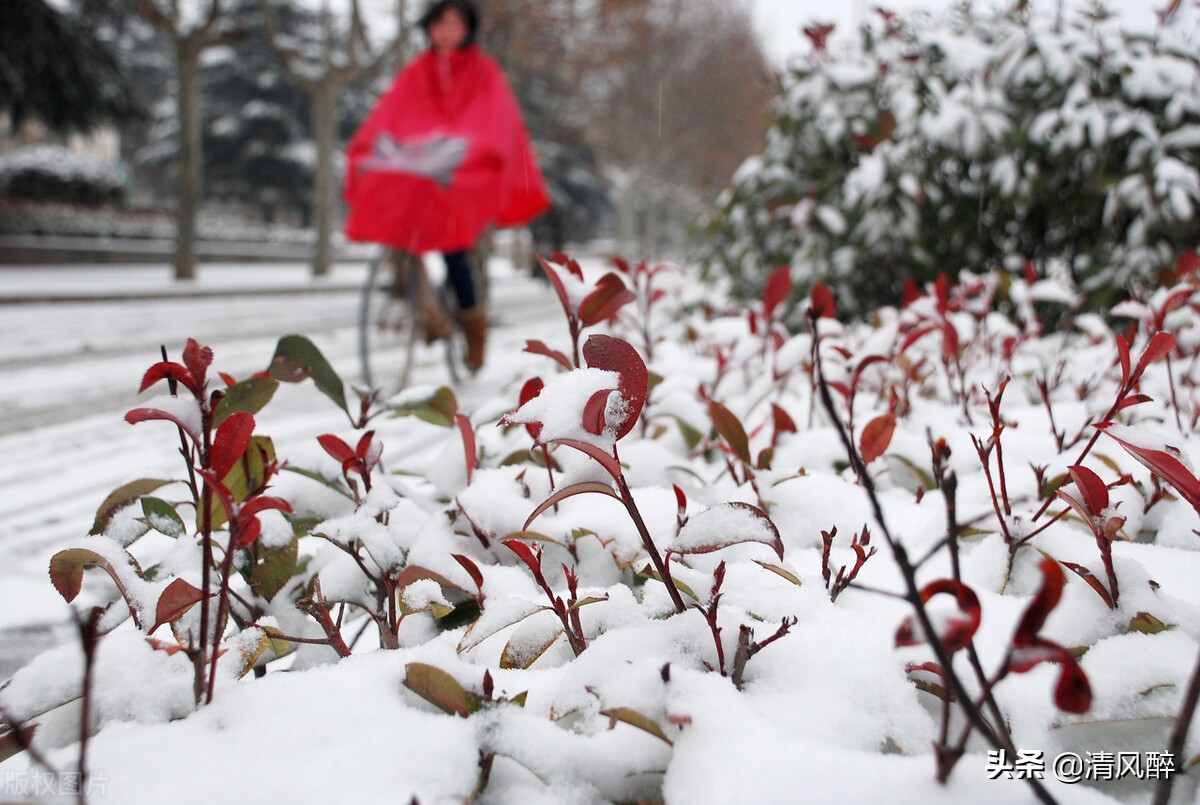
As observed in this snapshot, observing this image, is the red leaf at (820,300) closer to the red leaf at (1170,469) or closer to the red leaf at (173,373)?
the red leaf at (1170,469)

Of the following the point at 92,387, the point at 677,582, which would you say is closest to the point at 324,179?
the point at 92,387

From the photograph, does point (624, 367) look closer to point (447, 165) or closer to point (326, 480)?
point (326, 480)

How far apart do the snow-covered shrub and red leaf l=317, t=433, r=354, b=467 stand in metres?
20.5

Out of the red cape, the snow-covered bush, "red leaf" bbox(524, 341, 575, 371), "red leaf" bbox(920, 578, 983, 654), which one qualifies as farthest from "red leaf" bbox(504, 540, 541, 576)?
the red cape

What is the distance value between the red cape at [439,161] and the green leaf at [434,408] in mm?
2704

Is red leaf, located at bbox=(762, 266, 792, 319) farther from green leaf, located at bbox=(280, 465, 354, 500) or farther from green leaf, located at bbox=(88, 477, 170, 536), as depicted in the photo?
green leaf, located at bbox=(88, 477, 170, 536)

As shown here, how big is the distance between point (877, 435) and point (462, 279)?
3.49 m

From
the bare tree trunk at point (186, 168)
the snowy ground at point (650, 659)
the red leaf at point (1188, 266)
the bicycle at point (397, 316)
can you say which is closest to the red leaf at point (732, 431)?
the snowy ground at point (650, 659)

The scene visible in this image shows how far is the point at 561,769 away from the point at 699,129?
3430 cm

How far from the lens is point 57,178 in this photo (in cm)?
1731

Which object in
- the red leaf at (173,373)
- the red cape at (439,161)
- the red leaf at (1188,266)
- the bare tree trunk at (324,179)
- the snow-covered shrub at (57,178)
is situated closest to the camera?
the red leaf at (173,373)

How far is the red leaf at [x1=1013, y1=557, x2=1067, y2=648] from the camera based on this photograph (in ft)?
1.31

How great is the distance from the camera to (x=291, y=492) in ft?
3.23

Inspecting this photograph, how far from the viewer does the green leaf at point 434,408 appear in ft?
3.49
